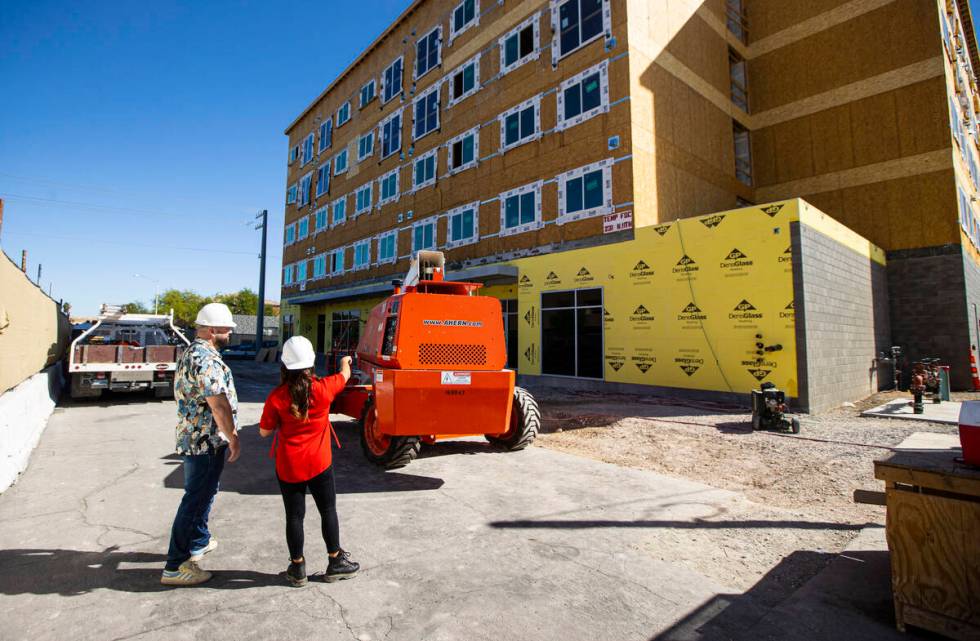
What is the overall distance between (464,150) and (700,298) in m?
12.9

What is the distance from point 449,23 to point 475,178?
8565mm

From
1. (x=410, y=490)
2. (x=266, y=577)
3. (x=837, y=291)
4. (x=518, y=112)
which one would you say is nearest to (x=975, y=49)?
(x=837, y=291)

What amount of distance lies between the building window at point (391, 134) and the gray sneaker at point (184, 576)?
2443cm

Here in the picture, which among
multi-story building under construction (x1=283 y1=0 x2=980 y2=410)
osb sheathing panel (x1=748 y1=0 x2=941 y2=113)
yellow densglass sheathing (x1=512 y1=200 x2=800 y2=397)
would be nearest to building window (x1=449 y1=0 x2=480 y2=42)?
multi-story building under construction (x1=283 y1=0 x2=980 y2=410)

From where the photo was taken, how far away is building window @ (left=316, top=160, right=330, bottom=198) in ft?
105

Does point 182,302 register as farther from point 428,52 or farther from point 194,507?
point 194,507

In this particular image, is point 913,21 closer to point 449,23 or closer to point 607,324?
point 607,324

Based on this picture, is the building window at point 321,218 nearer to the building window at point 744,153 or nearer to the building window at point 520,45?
the building window at point 520,45

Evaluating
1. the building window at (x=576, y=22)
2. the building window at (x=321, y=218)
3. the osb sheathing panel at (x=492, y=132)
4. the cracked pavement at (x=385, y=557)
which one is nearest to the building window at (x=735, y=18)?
the building window at (x=576, y=22)

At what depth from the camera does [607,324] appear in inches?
562

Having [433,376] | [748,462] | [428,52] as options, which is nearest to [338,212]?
[428,52]

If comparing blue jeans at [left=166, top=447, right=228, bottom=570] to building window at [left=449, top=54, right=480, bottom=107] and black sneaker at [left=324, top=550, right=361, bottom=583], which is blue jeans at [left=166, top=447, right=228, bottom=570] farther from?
building window at [left=449, top=54, right=480, bottom=107]

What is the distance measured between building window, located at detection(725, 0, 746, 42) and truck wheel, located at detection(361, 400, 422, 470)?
22.2 meters

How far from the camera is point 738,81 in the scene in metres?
20.0
